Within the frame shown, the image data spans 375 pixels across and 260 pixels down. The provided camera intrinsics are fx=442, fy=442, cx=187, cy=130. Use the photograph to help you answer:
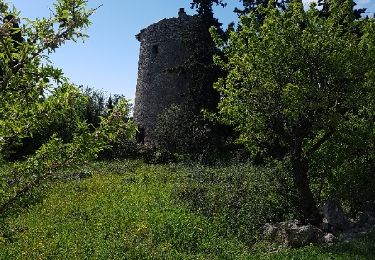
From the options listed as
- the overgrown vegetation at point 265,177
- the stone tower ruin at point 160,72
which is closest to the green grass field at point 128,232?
the overgrown vegetation at point 265,177

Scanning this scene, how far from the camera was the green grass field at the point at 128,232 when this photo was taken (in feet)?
33.3

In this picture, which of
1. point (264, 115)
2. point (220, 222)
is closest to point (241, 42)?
point (264, 115)

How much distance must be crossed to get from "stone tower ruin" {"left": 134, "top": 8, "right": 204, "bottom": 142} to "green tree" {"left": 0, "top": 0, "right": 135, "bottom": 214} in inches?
1110

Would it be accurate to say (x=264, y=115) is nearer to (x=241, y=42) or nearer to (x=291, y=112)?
(x=291, y=112)

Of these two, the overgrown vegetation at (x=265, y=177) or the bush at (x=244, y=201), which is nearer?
the overgrown vegetation at (x=265, y=177)

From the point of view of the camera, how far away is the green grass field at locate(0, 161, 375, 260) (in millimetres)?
10164

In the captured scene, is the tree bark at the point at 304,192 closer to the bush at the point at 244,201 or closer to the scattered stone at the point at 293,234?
the bush at the point at 244,201

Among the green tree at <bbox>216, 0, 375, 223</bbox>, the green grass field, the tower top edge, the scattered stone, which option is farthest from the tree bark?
the tower top edge

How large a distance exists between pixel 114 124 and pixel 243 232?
28.0 feet

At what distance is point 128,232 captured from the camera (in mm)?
11641

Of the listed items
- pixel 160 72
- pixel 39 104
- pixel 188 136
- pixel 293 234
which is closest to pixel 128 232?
pixel 293 234

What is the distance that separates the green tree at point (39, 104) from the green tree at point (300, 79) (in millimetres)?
7720

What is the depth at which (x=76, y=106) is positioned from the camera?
17.7 feet

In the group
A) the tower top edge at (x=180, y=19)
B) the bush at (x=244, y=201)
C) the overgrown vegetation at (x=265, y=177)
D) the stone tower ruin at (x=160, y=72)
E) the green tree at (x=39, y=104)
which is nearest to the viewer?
the green tree at (x=39, y=104)
